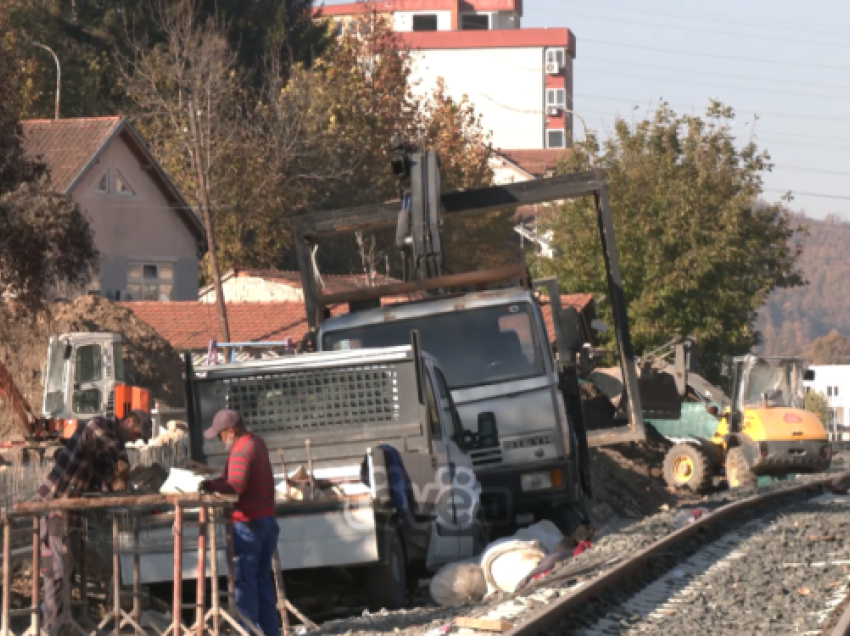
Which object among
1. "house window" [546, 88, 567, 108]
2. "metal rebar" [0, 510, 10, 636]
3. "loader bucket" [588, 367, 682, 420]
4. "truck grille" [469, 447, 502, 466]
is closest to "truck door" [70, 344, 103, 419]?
"loader bucket" [588, 367, 682, 420]

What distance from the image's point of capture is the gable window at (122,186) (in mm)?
51531

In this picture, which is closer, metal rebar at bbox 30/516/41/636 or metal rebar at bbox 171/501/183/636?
metal rebar at bbox 171/501/183/636

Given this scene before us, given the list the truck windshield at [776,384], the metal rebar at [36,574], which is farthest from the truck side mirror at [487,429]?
the truck windshield at [776,384]

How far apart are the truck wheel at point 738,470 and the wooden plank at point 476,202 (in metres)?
11.8

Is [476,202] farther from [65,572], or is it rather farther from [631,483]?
[631,483]

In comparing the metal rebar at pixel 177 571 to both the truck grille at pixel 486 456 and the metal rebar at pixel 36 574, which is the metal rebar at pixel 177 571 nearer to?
the metal rebar at pixel 36 574

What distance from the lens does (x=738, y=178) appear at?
59.5 metres

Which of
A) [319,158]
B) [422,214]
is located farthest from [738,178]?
[422,214]

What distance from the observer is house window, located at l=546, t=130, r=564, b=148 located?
437 feet

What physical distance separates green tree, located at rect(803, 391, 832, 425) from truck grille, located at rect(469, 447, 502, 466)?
104652mm

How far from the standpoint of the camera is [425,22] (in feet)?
477

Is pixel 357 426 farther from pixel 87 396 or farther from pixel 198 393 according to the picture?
pixel 87 396

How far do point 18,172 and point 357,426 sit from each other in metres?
15.0

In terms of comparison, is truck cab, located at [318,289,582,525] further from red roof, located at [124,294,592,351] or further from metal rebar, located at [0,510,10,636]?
red roof, located at [124,294,592,351]
